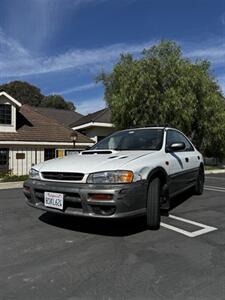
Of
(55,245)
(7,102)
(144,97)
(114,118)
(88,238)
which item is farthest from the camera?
(114,118)

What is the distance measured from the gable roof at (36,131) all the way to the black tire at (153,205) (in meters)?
14.4

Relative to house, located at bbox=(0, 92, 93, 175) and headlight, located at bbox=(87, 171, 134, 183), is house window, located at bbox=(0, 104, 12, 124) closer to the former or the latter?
house, located at bbox=(0, 92, 93, 175)

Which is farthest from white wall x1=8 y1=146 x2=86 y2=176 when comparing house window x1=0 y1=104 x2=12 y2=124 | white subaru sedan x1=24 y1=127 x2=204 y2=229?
white subaru sedan x1=24 y1=127 x2=204 y2=229

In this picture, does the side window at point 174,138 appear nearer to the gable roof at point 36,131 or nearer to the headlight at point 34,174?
the headlight at point 34,174

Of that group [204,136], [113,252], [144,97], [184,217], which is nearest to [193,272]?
[113,252]

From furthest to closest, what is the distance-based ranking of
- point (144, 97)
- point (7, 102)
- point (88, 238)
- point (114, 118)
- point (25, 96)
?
1. point (25, 96)
2. point (114, 118)
3. point (144, 97)
4. point (7, 102)
5. point (88, 238)

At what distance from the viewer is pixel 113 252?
407 cm

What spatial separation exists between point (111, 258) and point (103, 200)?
76cm

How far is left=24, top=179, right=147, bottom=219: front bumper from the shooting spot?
169 inches

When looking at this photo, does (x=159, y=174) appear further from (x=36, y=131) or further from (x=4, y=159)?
(x=36, y=131)

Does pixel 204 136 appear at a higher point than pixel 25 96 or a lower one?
lower

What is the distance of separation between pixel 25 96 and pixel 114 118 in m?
46.4

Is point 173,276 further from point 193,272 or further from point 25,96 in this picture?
point 25,96

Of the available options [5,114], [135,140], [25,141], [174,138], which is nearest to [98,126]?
[25,141]
